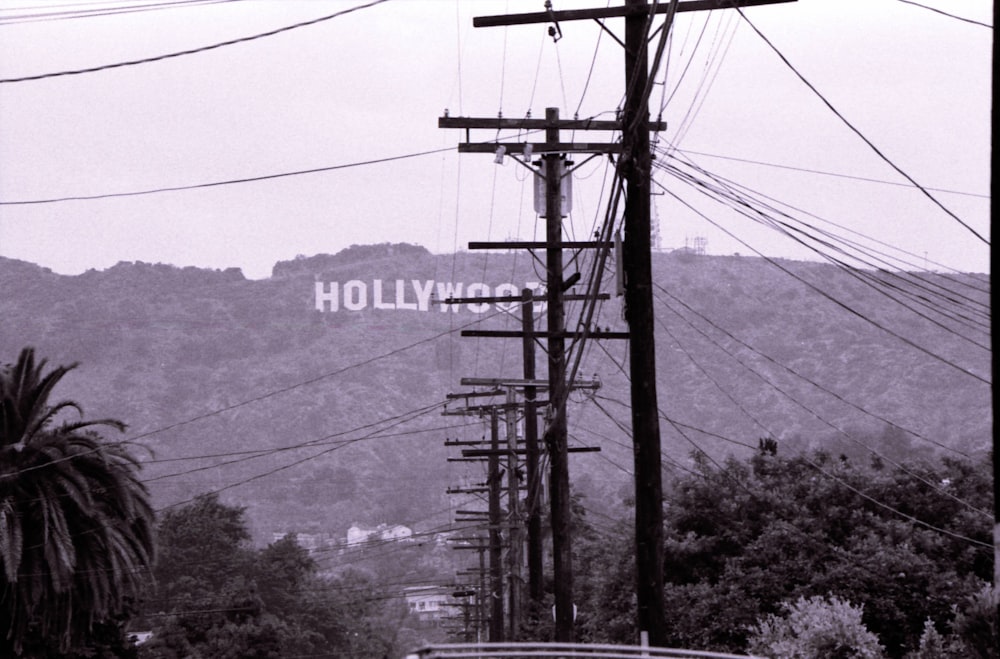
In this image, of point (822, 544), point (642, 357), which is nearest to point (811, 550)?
point (822, 544)

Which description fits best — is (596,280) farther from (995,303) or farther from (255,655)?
(255,655)

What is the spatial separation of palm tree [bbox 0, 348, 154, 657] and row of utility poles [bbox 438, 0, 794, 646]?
1125cm

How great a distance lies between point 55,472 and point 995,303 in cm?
3171

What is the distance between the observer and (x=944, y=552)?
37.9 meters

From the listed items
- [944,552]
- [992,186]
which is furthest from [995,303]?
[944,552]

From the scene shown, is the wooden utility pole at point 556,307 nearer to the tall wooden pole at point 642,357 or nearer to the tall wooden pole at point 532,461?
the tall wooden pole at point 532,461

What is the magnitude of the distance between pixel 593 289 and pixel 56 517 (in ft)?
72.7

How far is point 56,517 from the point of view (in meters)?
38.3

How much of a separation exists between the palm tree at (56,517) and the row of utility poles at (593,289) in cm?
1125

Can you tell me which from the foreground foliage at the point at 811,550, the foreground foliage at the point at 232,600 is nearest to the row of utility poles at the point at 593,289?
the foreground foliage at the point at 811,550

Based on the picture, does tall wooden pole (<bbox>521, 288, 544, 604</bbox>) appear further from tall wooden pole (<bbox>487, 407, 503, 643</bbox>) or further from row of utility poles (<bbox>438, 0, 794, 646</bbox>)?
tall wooden pole (<bbox>487, 407, 503, 643</bbox>)

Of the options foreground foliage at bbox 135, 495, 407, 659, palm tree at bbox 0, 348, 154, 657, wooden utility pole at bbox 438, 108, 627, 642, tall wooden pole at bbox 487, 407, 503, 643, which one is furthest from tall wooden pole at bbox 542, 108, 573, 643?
foreground foliage at bbox 135, 495, 407, 659

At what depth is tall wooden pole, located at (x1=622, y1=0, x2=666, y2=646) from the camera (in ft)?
62.3

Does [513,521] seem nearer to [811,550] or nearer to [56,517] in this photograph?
[811,550]
